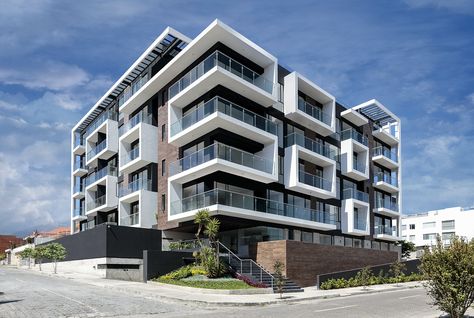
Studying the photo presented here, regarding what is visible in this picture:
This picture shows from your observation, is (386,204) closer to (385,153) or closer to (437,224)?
(385,153)

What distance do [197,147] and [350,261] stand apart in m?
15.1

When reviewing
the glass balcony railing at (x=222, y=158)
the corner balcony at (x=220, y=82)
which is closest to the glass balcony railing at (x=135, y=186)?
the glass balcony railing at (x=222, y=158)

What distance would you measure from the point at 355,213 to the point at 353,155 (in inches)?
236

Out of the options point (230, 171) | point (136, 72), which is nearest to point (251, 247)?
point (230, 171)

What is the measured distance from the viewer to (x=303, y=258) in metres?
32.3

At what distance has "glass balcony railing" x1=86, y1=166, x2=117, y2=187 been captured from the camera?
48906 millimetres

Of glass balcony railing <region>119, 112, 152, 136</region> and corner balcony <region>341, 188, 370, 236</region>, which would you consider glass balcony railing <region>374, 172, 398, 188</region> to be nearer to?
corner balcony <region>341, 188, 370, 236</region>

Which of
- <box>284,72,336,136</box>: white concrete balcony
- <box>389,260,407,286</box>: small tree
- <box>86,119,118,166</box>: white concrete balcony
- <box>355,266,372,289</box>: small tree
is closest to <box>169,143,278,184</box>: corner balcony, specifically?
<box>284,72,336,136</box>: white concrete balcony

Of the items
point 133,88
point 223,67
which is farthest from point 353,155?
point 133,88

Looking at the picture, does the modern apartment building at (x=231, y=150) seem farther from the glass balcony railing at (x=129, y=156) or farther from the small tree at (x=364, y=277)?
the small tree at (x=364, y=277)

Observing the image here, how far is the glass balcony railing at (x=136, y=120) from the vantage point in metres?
42.1

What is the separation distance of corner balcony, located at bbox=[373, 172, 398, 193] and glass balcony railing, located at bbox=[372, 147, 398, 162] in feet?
7.39

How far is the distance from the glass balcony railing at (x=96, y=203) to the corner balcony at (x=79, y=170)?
27.8 ft

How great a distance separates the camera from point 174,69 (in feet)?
124
